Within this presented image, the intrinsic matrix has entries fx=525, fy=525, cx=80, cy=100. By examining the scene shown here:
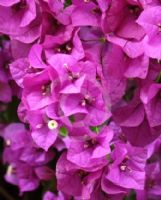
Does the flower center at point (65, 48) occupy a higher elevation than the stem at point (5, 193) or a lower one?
higher

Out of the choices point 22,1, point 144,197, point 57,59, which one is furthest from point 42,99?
point 144,197

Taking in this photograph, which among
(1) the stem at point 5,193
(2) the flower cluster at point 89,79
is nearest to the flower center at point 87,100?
(2) the flower cluster at point 89,79

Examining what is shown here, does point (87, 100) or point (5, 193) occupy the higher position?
point (87, 100)

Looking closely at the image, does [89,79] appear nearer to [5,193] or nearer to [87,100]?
[87,100]

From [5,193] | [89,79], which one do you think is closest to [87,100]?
[89,79]

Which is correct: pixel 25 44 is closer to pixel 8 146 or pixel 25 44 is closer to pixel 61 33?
pixel 61 33

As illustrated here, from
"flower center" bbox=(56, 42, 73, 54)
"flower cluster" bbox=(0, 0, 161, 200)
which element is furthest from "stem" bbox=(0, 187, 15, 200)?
"flower center" bbox=(56, 42, 73, 54)

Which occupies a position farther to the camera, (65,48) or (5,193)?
(5,193)

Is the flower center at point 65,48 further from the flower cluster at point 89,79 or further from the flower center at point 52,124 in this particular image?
the flower center at point 52,124

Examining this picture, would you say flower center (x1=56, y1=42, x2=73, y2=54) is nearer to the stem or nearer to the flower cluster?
the flower cluster
